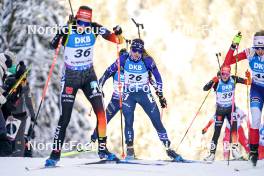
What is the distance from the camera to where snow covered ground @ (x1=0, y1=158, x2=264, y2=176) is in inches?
191

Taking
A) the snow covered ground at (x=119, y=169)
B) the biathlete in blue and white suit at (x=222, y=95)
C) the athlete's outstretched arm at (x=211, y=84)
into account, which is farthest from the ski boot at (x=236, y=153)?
the snow covered ground at (x=119, y=169)

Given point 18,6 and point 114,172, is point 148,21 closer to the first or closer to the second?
point 18,6

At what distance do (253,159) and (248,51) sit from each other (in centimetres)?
122

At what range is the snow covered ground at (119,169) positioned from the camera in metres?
4.85

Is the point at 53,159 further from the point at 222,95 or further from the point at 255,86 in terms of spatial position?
the point at 222,95

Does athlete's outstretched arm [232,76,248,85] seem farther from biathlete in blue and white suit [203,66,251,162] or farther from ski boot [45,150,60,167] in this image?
ski boot [45,150,60,167]

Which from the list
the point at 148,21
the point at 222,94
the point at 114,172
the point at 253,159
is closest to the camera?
the point at 114,172

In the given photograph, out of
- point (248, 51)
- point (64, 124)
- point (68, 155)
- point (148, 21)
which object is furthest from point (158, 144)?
point (64, 124)

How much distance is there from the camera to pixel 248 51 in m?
5.86

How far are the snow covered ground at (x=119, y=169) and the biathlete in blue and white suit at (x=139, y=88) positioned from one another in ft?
1.75

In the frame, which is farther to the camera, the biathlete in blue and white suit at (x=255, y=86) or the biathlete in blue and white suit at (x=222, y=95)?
the biathlete in blue and white suit at (x=222, y=95)

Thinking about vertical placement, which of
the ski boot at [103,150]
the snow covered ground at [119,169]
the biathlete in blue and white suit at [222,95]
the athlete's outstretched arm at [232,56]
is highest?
the athlete's outstretched arm at [232,56]

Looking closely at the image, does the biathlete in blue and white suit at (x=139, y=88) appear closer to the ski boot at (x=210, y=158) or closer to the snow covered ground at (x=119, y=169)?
the snow covered ground at (x=119, y=169)

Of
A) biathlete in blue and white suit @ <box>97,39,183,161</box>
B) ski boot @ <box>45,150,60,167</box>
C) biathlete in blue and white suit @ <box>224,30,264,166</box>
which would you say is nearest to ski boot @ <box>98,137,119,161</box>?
ski boot @ <box>45,150,60,167</box>
